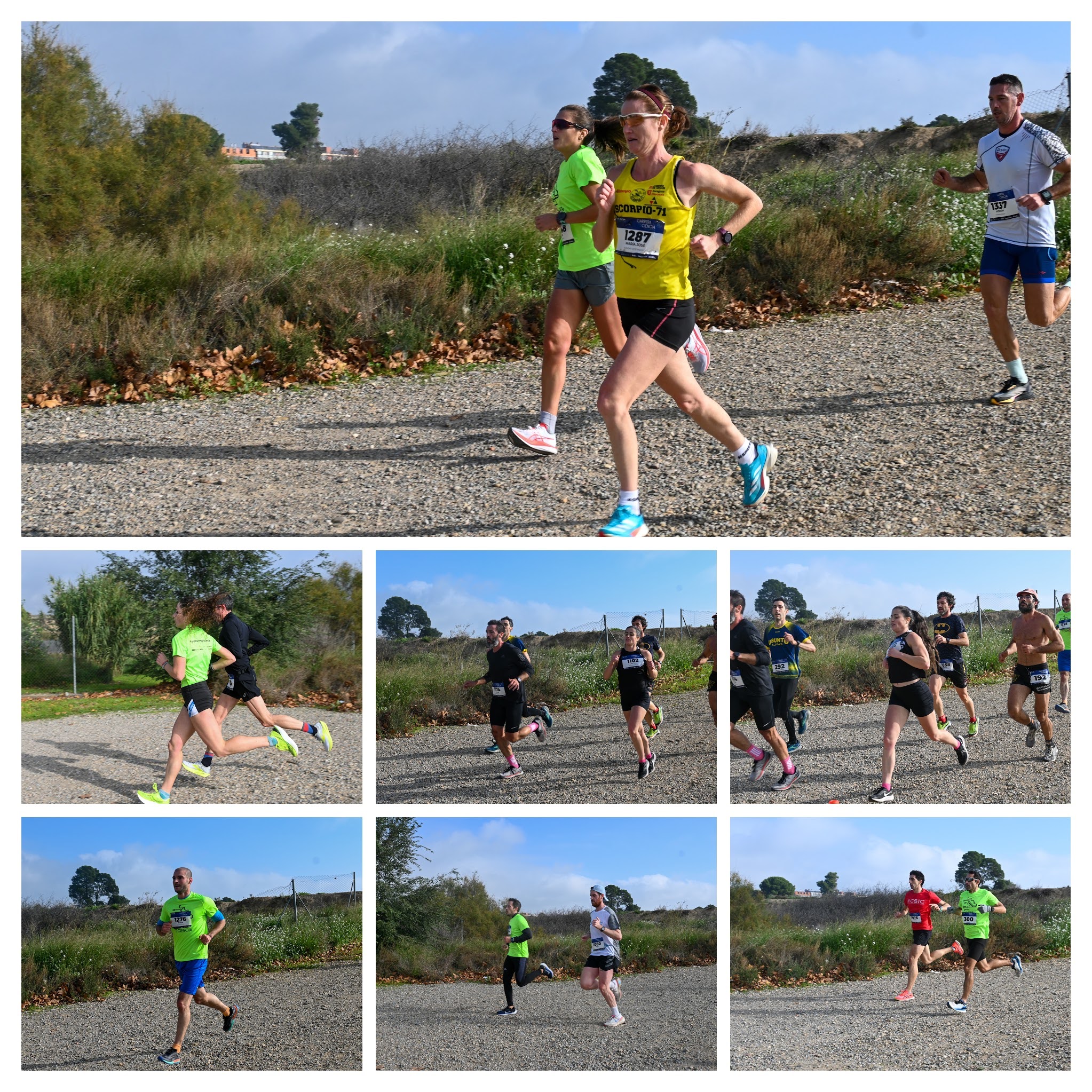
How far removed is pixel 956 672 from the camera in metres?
7.11

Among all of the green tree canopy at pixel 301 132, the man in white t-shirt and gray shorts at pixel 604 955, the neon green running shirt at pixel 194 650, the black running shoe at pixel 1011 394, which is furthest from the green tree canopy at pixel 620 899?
the green tree canopy at pixel 301 132

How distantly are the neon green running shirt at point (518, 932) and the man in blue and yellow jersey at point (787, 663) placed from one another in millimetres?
2091

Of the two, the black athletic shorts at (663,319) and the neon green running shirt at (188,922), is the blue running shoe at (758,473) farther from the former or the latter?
the neon green running shirt at (188,922)

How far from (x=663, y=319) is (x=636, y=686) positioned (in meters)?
2.46

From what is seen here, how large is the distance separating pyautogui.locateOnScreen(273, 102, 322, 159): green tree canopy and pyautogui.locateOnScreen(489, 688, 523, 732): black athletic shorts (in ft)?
65.1

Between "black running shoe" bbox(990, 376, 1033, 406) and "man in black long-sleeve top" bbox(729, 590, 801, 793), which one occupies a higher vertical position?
"black running shoe" bbox(990, 376, 1033, 406)

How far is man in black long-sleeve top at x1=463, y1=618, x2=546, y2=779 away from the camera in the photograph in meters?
6.87

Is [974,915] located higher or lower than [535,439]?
lower

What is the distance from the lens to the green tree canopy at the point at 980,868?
6.30 m

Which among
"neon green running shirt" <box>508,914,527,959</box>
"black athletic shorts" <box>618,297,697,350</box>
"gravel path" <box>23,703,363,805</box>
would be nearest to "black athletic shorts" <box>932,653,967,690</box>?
"black athletic shorts" <box>618,297,697,350</box>

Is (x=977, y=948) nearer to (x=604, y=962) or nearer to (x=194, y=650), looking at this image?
(x=604, y=962)

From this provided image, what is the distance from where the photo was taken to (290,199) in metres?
22.7

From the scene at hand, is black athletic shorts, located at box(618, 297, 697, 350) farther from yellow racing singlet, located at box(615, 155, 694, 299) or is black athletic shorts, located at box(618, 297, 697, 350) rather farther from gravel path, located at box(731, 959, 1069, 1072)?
gravel path, located at box(731, 959, 1069, 1072)

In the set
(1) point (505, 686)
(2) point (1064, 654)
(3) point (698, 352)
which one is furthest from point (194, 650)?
(2) point (1064, 654)
